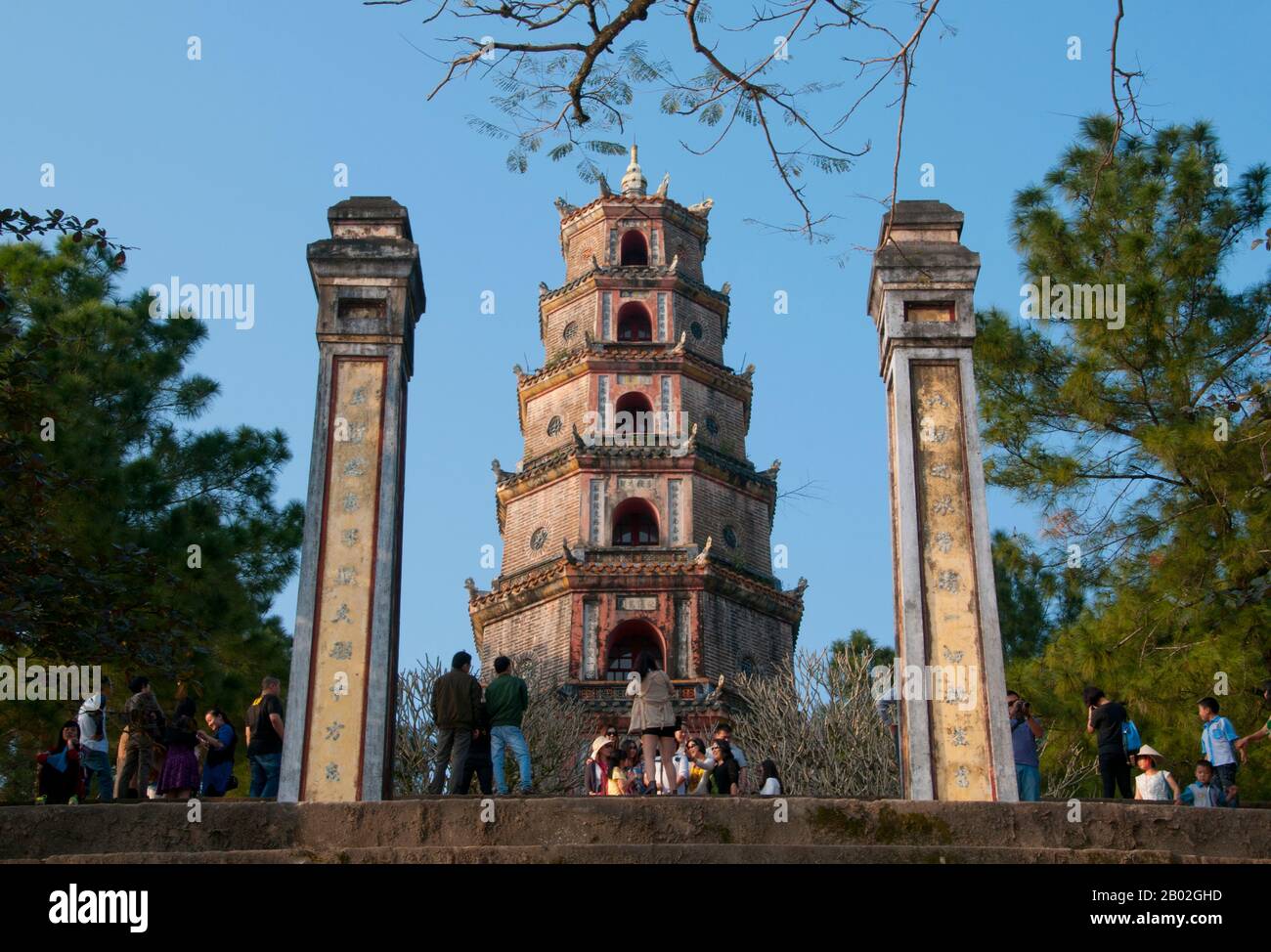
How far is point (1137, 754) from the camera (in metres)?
10.5

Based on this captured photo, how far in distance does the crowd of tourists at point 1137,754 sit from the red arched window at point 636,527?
60.0 ft

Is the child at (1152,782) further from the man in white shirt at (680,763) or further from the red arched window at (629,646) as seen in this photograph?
the red arched window at (629,646)

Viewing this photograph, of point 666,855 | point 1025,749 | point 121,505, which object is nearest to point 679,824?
point 666,855

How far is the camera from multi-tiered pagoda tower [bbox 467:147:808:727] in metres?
27.2

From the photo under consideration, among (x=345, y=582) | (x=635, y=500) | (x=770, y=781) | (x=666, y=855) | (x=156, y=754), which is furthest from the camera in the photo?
(x=635, y=500)

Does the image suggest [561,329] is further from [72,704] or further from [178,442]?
[72,704]

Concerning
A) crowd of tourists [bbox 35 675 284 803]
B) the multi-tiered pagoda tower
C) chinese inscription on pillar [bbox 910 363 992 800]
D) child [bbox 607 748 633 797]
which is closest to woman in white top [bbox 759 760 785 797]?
child [bbox 607 748 633 797]

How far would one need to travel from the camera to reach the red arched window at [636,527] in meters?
28.7

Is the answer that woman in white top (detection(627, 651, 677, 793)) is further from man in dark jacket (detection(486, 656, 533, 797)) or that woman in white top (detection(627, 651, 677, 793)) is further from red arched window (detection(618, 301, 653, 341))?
red arched window (detection(618, 301, 653, 341))

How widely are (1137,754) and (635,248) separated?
22.7 m

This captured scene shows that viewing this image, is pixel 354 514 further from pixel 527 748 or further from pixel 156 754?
pixel 156 754

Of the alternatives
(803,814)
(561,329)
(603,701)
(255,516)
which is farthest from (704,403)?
(803,814)

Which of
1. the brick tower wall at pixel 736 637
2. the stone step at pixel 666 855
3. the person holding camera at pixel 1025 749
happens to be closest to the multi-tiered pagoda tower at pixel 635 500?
the brick tower wall at pixel 736 637

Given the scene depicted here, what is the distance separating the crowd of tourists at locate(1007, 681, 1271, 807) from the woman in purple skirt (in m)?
4.79
